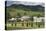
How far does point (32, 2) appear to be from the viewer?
107 cm

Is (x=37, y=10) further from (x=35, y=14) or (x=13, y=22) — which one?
(x=13, y=22)

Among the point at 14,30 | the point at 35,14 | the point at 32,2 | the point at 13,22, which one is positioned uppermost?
the point at 32,2

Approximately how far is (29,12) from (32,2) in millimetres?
148

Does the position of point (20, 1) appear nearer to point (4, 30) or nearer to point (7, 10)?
point (7, 10)

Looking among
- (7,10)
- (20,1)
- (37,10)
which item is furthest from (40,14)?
(7,10)

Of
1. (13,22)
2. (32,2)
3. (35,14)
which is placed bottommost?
(13,22)

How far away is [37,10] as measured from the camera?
109cm

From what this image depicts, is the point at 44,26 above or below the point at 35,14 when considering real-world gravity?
below

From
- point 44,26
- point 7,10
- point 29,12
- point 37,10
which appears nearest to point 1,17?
point 7,10

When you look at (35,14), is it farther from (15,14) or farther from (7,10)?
(7,10)

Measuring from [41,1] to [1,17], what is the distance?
602mm

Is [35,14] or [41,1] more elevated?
[41,1]

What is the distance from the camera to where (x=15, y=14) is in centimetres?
104

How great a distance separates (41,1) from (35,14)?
0.21 metres
